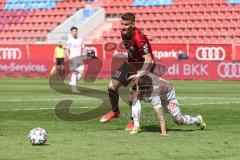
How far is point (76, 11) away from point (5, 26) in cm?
578

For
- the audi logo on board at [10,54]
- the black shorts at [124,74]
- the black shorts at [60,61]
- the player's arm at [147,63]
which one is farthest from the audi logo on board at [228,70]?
the player's arm at [147,63]

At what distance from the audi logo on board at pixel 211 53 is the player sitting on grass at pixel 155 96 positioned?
23797 millimetres

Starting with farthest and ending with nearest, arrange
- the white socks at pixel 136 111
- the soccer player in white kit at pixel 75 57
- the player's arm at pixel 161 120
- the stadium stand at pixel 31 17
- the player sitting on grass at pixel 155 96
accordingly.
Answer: the stadium stand at pixel 31 17, the soccer player in white kit at pixel 75 57, the white socks at pixel 136 111, the player sitting on grass at pixel 155 96, the player's arm at pixel 161 120

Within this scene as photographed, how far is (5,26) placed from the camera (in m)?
51.3

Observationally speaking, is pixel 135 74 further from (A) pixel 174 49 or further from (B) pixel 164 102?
(A) pixel 174 49

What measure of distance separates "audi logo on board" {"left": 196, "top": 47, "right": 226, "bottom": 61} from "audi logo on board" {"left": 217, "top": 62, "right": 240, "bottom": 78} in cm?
127

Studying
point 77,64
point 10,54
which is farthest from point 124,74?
point 10,54

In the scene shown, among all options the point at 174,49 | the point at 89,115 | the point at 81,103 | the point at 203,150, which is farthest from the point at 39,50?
the point at 203,150

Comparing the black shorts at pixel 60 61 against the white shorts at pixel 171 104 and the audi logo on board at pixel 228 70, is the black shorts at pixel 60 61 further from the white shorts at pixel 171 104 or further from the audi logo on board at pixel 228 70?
the white shorts at pixel 171 104

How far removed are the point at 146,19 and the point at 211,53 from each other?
9414mm

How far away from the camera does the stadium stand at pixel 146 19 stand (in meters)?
42.0

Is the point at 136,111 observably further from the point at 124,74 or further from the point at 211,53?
the point at 211,53

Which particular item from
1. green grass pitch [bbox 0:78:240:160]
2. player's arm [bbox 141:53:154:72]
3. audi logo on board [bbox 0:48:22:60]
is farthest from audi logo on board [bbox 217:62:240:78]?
player's arm [bbox 141:53:154:72]

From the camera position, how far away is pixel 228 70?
35.2m
